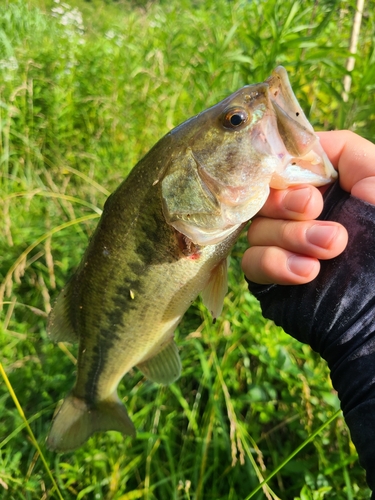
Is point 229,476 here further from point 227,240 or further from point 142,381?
point 227,240

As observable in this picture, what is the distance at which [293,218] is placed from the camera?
1351 millimetres

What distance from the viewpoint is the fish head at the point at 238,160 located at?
3.99 ft

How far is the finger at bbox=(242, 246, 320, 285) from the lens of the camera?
133 centimetres

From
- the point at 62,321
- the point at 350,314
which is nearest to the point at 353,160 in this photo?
the point at 350,314

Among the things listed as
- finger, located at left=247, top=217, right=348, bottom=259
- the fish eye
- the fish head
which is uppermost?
the fish eye

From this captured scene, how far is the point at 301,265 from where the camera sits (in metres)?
1.33

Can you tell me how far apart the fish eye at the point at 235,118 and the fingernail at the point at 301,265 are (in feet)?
1.71

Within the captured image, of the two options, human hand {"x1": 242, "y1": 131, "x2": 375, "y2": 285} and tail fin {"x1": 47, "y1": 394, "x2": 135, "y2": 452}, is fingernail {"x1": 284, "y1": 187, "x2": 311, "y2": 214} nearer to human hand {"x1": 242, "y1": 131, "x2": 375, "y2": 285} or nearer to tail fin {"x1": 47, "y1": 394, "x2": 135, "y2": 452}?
human hand {"x1": 242, "y1": 131, "x2": 375, "y2": 285}

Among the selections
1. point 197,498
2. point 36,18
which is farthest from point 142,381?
point 36,18

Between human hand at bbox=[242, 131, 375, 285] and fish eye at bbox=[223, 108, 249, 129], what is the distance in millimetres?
283

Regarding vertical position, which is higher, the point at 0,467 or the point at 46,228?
the point at 46,228

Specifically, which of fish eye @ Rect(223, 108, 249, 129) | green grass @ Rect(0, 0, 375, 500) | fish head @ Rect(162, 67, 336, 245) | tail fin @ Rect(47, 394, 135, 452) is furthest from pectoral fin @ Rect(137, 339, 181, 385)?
fish eye @ Rect(223, 108, 249, 129)

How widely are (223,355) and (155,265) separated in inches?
45.3

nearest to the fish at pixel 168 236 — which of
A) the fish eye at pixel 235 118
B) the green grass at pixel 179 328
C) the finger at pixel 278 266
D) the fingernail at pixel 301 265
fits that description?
the fish eye at pixel 235 118
